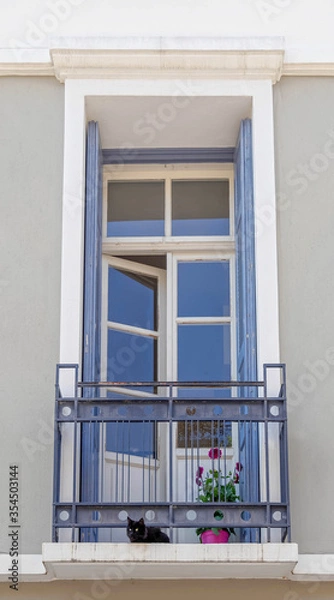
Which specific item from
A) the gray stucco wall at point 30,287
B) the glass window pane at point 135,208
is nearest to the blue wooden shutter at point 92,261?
the gray stucco wall at point 30,287

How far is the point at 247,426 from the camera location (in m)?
9.30

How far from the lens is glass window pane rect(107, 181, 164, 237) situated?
1059 centimetres

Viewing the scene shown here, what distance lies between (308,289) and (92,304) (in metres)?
1.40

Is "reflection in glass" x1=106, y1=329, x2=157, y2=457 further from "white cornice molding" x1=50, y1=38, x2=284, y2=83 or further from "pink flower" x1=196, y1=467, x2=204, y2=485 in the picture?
"white cornice molding" x1=50, y1=38, x2=284, y2=83

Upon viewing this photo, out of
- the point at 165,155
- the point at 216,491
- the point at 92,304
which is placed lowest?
the point at 216,491

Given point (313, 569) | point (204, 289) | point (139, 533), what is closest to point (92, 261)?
point (204, 289)

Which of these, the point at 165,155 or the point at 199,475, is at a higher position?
the point at 165,155

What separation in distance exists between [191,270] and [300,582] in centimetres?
255

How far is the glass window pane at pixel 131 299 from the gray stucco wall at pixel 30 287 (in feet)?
2.91

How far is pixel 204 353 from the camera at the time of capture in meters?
10.3

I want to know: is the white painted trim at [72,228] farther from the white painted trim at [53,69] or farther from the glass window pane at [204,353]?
the glass window pane at [204,353]

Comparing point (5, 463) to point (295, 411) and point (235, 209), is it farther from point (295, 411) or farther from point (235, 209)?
point (235, 209)

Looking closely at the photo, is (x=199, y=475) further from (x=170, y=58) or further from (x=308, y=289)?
(x=170, y=58)

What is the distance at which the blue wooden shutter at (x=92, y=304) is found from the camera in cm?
924
